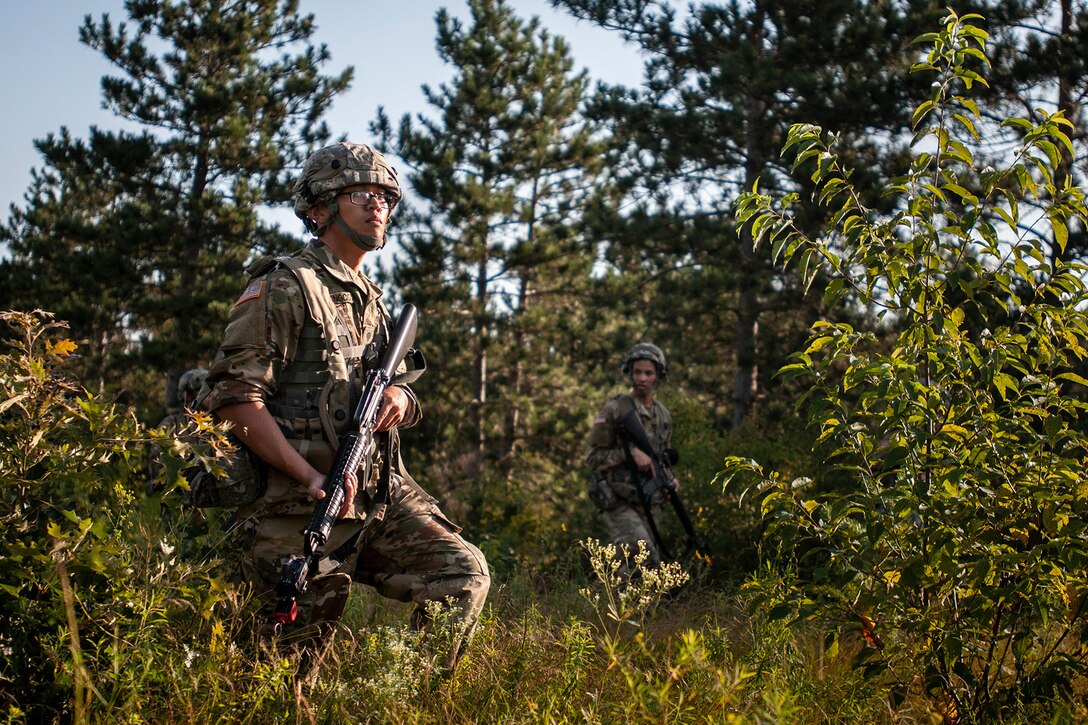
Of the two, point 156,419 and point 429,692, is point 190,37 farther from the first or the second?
point 429,692

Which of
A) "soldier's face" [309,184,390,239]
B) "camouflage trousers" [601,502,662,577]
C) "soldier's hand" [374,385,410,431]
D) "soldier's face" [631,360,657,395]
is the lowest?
"camouflage trousers" [601,502,662,577]

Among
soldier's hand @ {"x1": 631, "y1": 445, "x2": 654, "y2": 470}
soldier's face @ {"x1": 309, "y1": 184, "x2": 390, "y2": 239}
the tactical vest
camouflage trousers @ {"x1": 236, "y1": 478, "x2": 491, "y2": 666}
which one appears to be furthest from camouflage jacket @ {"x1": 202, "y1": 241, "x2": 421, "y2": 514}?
soldier's hand @ {"x1": 631, "y1": 445, "x2": 654, "y2": 470}

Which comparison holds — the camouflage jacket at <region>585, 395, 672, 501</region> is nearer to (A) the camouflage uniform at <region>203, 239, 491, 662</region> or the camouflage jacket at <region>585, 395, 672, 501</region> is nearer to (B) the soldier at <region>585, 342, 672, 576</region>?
(B) the soldier at <region>585, 342, 672, 576</region>

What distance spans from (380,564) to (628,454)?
444 centimetres

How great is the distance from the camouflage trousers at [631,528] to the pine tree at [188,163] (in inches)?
413

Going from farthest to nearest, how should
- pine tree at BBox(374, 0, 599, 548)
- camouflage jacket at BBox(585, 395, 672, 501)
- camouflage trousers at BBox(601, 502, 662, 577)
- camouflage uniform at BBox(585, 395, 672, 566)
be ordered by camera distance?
pine tree at BBox(374, 0, 599, 548)
camouflage jacket at BBox(585, 395, 672, 501)
camouflage uniform at BBox(585, 395, 672, 566)
camouflage trousers at BBox(601, 502, 662, 577)

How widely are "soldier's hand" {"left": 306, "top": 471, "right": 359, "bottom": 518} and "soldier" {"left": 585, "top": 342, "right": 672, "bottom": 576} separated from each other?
4.29 meters

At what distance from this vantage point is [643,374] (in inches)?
325

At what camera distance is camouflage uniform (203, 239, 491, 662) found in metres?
3.46

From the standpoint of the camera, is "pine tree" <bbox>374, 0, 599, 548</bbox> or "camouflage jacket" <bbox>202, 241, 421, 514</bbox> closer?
"camouflage jacket" <bbox>202, 241, 421, 514</bbox>

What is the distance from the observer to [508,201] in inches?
842

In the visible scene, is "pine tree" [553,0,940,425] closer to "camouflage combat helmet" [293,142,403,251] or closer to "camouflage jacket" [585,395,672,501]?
"camouflage jacket" [585,395,672,501]

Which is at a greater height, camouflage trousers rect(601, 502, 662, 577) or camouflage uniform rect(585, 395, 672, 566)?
camouflage uniform rect(585, 395, 672, 566)

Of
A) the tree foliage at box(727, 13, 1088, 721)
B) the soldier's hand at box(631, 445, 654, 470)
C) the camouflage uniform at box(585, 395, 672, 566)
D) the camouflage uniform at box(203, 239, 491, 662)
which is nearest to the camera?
the tree foliage at box(727, 13, 1088, 721)
